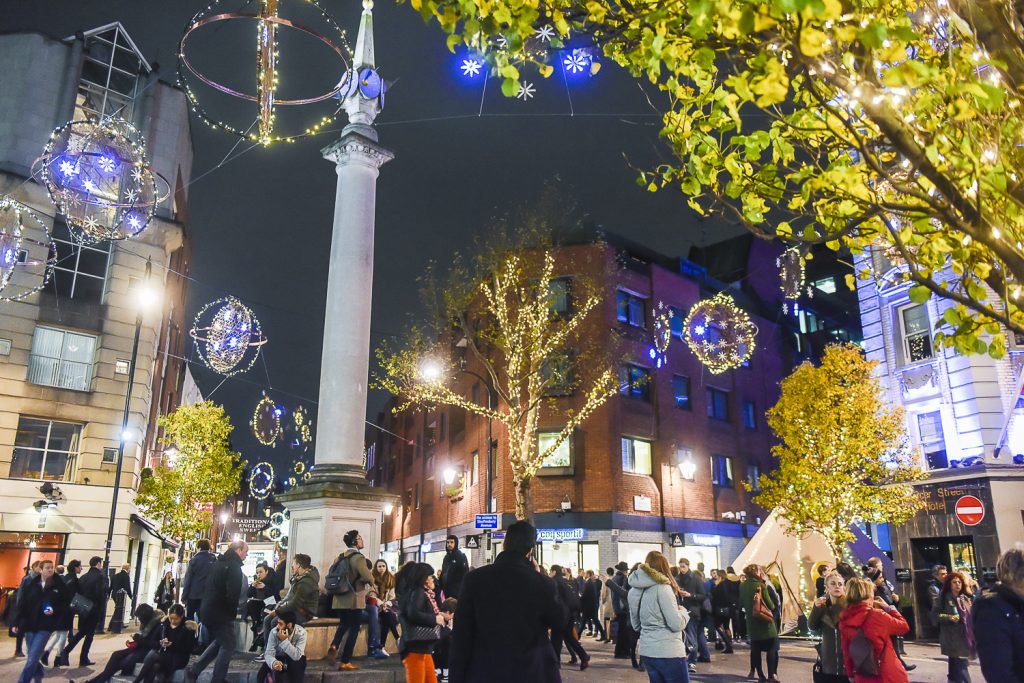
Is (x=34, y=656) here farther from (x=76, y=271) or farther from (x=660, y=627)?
(x=76, y=271)

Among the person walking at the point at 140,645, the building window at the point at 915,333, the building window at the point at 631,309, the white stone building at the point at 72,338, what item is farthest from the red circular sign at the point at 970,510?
the white stone building at the point at 72,338

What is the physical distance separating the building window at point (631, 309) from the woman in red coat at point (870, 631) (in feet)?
87.6

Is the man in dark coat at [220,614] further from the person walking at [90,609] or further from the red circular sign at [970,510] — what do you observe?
the red circular sign at [970,510]

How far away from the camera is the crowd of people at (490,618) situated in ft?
15.3

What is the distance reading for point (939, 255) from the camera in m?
6.21

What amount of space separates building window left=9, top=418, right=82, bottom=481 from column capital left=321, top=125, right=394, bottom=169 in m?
17.3

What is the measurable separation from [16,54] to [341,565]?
89.2 feet

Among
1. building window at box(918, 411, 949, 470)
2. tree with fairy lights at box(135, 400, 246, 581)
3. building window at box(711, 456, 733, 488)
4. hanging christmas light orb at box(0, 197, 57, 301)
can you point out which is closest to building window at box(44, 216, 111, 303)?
hanging christmas light orb at box(0, 197, 57, 301)

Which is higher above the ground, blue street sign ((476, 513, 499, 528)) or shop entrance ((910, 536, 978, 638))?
blue street sign ((476, 513, 499, 528))

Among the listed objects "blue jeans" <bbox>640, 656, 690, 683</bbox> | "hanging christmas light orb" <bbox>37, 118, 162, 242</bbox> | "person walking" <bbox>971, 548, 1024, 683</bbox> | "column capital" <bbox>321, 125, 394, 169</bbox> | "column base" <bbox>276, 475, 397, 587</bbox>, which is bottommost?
"blue jeans" <bbox>640, 656, 690, 683</bbox>

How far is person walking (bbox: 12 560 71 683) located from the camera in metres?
11.1

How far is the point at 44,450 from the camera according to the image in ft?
85.6

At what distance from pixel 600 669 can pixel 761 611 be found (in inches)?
141

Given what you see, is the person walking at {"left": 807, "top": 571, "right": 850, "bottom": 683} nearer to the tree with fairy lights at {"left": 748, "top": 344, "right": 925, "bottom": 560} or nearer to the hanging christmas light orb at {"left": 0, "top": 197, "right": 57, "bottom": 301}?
the tree with fairy lights at {"left": 748, "top": 344, "right": 925, "bottom": 560}
